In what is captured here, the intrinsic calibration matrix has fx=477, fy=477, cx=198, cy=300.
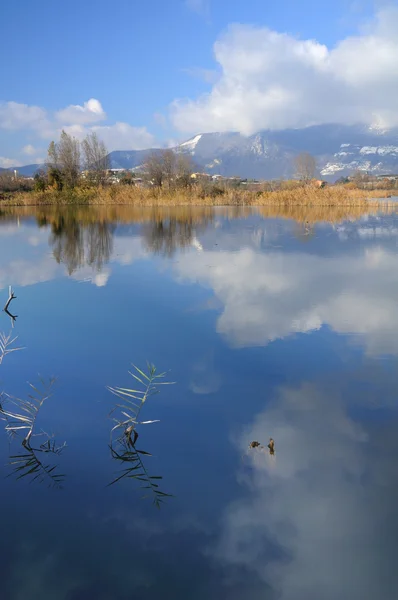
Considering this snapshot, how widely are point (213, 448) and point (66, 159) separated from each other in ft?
127

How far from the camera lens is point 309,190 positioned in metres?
26.2

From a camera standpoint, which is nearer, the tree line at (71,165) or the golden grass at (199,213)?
the golden grass at (199,213)

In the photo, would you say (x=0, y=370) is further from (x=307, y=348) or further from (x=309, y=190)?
(x=309, y=190)

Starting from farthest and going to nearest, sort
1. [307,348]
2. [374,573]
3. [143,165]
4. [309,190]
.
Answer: [143,165], [309,190], [307,348], [374,573]

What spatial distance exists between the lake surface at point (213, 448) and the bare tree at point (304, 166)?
129 ft

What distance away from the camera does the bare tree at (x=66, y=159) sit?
1474 inches

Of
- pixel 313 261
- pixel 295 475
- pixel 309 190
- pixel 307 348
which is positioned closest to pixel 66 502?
pixel 295 475

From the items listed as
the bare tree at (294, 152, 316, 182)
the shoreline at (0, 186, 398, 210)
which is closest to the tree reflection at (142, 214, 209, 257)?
the shoreline at (0, 186, 398, 210)

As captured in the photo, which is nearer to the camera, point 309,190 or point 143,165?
point 309,190

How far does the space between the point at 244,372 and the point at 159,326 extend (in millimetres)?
1507

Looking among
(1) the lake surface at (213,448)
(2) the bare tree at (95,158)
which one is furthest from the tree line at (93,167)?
(1) the lake surface at (213,448)

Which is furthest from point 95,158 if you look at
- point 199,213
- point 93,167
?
point 199,213

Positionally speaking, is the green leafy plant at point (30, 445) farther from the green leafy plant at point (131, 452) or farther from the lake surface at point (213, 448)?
the green leafy plant at point (131, 452)

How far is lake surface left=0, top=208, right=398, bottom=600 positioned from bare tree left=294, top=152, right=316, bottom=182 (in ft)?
129
